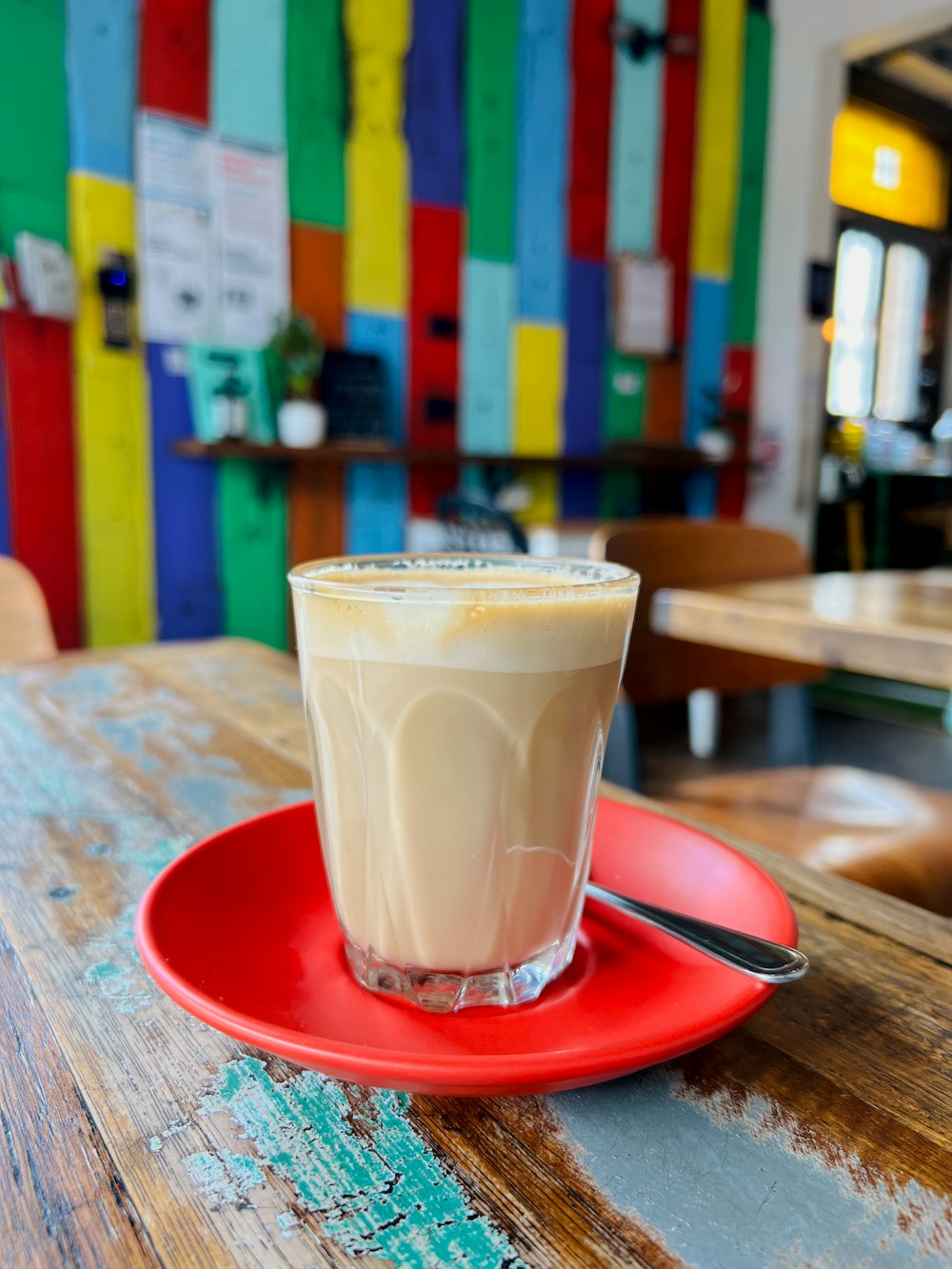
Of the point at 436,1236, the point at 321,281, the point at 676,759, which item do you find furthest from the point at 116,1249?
the point at 321,281

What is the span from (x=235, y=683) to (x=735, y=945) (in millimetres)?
741

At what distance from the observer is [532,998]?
40 centimetres

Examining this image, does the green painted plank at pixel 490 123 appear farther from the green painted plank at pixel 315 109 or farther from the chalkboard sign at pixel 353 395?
the chalkboard sign at pixel 353 395

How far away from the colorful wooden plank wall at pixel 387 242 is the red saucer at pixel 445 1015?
94.1 inches

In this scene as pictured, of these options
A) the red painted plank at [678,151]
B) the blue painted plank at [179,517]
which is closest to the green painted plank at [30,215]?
the blue painted plank at [179,517]

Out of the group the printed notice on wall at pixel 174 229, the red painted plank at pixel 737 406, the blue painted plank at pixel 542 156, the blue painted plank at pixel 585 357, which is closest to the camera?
the printed notice on wall at pixel 174 229

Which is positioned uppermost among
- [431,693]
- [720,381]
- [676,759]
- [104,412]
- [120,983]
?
[720,381]

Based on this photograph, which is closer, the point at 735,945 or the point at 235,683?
the point at 735,945

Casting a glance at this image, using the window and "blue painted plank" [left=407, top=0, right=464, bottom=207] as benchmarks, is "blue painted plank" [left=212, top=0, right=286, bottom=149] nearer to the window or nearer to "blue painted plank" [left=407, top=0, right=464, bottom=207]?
"blue painted plank" [left=407, top=0, right=464, bottom=207]

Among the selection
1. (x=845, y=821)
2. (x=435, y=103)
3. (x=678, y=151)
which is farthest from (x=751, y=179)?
(x=845, y=821)

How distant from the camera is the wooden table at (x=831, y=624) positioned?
3.37ft

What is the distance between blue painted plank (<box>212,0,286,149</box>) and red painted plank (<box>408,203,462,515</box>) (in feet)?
1.82

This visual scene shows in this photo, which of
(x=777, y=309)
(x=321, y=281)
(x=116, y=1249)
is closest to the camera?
(x=116, y=1249)

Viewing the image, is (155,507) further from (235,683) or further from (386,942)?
(386,942)
